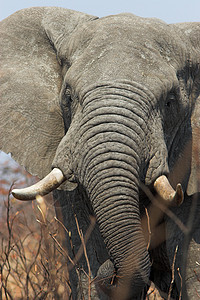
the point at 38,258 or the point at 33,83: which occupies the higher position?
the point at 33,83

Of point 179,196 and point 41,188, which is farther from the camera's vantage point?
point 41,188

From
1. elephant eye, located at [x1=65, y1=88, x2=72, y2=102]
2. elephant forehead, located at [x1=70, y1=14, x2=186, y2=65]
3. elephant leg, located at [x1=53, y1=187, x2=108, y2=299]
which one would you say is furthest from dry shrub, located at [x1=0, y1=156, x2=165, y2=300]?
elephant forehead, located at [x1=70, y1=14, x2=186, y2=65]

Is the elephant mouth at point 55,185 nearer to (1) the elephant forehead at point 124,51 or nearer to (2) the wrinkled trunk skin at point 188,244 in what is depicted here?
(1) the elephant forehead at point 124,51

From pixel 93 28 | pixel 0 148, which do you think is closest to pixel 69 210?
pixel 0 148

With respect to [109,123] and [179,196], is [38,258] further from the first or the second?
[179,196]

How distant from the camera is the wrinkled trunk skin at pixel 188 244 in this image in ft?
14.1

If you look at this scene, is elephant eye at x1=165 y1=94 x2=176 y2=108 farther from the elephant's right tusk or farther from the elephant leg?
the elephant leg

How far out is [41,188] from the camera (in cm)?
A: 343

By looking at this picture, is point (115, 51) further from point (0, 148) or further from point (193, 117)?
point (0, 148)

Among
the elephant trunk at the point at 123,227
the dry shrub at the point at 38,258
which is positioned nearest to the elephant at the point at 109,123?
the elephant trunk at the point at 123,227

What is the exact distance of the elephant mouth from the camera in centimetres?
319

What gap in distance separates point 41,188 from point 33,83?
115cm

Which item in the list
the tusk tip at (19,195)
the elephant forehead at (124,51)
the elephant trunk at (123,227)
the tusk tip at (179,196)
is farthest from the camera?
the elephant forehead at (124,51)

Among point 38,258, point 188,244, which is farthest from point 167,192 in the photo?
point 38,258
